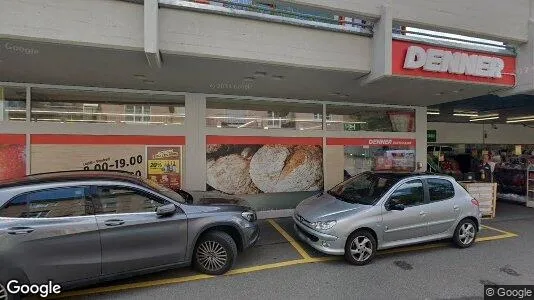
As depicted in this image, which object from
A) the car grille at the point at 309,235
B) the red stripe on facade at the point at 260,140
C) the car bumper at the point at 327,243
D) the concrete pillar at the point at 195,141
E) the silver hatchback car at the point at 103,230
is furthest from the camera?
the red stripe on facade at the point at 260,140

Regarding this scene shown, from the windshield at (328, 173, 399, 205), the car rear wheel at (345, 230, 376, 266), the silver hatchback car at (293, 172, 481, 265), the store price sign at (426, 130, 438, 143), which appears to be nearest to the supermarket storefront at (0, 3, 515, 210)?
the windshield at (328, 173, 399, 205)

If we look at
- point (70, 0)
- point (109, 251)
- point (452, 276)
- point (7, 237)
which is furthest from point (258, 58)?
point (452, 276)

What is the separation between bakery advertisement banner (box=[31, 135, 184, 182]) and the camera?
6.59 metres

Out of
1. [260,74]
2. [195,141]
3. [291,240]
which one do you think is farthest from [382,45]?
[195,141]

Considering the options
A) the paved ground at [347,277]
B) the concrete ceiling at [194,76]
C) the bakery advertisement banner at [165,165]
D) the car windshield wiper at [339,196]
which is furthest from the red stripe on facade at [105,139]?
the car windshield wiper at [339,196]

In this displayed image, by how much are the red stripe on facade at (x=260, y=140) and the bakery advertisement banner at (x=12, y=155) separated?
3.85 m

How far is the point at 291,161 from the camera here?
A: 8547 millimetres

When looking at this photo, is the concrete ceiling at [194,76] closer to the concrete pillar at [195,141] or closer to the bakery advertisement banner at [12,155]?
the concrete pillar at [195,141]

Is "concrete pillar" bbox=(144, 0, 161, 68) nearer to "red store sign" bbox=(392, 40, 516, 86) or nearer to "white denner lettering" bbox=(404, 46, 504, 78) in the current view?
"red store sign" bbox=(392, 40, 516, 86)

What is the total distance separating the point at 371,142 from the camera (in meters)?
9.05

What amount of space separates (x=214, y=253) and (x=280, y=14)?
4.22 meters

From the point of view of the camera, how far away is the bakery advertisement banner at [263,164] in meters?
7.88

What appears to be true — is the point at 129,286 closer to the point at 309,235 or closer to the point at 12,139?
the point at 309,235

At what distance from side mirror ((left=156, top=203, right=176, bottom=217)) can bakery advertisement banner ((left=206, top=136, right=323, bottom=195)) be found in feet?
11.2
